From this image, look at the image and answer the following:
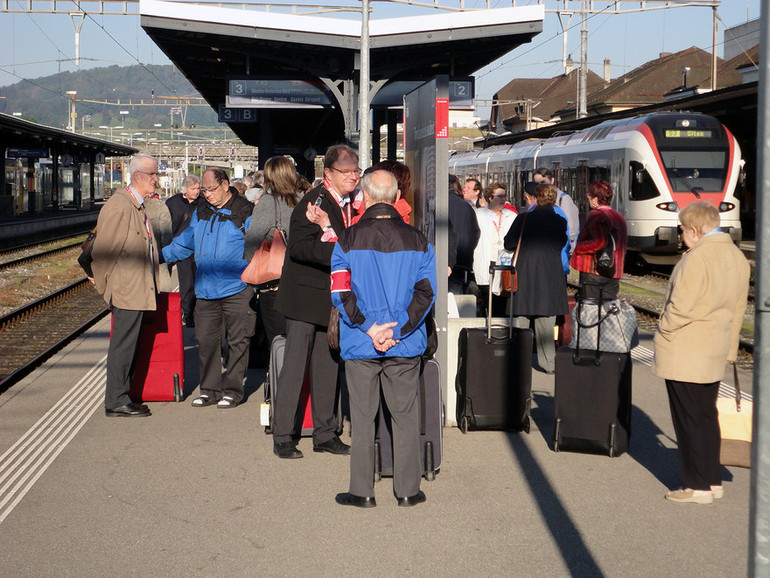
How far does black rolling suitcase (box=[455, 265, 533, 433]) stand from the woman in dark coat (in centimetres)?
155

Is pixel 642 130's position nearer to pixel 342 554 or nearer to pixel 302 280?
pixel 302 280

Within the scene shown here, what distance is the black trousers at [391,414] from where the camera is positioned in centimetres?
559

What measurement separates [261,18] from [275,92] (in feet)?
7.37

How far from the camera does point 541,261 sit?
8.84 m

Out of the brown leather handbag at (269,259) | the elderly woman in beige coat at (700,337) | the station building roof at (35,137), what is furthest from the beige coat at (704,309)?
the station building roof at (35,137)

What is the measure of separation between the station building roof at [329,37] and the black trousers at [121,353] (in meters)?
9.37

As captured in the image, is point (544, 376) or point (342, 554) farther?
point (544, 376)

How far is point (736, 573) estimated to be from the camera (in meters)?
4.64

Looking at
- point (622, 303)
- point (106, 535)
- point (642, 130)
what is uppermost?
point (642, 130)

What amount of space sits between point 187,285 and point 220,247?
13.0 ft

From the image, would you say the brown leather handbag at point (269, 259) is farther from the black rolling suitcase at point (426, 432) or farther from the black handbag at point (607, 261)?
the black handbag at point (607, 261)

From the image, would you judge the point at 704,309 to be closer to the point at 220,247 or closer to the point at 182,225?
the point at 220,247

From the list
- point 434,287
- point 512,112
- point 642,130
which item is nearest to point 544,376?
point 434,287

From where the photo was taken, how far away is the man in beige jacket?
772 cm
